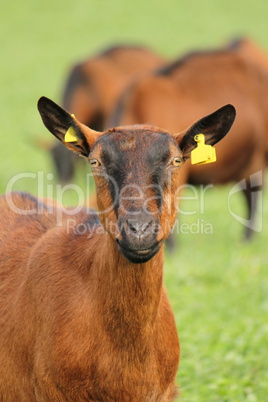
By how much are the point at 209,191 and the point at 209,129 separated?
10.7 m

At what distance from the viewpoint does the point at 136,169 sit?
163 inches

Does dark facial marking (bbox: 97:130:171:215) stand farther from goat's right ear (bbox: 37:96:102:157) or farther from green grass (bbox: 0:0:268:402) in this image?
green grass (bbox: 0:0:268:402)

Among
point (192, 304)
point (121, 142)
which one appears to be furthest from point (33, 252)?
point (192, 304)

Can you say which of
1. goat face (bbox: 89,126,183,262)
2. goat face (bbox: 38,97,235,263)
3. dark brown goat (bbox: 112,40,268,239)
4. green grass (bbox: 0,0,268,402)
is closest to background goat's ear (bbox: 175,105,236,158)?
goat face (bbox: 38,97,235,263)

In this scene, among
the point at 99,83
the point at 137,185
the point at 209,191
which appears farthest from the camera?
the point at 99,83

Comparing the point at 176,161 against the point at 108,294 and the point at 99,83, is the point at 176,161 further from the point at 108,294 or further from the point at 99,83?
the point at 99,83

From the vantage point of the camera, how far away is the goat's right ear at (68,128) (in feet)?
14.8

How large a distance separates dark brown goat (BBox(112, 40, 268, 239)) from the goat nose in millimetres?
6654

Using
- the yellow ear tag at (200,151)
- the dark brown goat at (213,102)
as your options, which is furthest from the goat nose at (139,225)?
the dark brown goat at (213,102)

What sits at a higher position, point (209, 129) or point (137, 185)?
point (209, 129)

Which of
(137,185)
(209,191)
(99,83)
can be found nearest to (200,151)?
(137,185)

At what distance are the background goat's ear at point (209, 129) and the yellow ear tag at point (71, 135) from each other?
1.93 ft

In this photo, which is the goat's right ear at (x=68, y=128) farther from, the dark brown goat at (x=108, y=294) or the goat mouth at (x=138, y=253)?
the goat mouth at (x=138, y=253)

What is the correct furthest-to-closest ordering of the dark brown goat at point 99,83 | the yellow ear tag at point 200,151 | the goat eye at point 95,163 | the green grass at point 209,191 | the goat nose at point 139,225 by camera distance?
the dark brown goat at point 99,83
the green grass at point 209,191
the yellow ear tag at point 200,151
the goat eye at point 95,163
the goat nose at point 139,225
